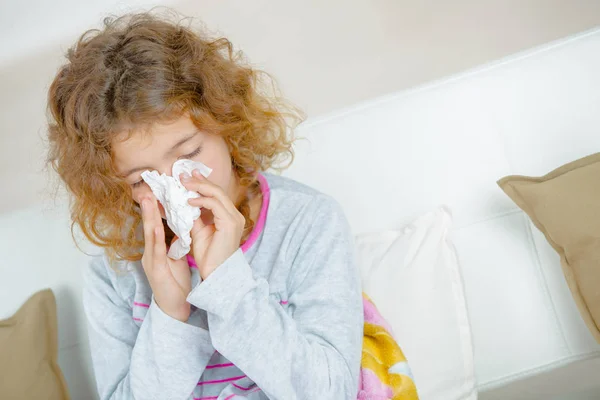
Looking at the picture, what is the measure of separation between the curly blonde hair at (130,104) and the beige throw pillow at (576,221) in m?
0.70

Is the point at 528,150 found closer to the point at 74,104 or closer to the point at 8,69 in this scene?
the point at 74,104

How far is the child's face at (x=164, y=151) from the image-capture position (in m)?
→ 1.33

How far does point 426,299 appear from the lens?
5.40 ft

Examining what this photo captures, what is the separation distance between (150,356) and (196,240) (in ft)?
0.91

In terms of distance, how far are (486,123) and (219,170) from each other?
816 mm

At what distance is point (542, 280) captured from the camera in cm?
172

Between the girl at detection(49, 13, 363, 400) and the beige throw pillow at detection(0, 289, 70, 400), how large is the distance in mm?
305

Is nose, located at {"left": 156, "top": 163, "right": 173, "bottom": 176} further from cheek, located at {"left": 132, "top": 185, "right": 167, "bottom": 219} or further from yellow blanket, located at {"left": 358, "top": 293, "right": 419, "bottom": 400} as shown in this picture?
yellow blanket, located at {"left": 358, "top": 293, "right": 419, "bottom": 400}

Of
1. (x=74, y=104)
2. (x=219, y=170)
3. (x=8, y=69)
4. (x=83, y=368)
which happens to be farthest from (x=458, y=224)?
(x=8, y=69)

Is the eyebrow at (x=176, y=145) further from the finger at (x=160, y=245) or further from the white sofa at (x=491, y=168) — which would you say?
the white sofa at (x=491, y=168)

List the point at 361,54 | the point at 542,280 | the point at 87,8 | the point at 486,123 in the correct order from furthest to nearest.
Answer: the point at 87,8 < the point at 361,54 < the point at 486,123 < the point at 542,280

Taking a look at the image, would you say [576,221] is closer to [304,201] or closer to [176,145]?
[304,201]

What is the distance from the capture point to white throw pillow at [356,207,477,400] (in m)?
1.59

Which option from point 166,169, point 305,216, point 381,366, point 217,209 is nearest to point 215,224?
point 217,209
